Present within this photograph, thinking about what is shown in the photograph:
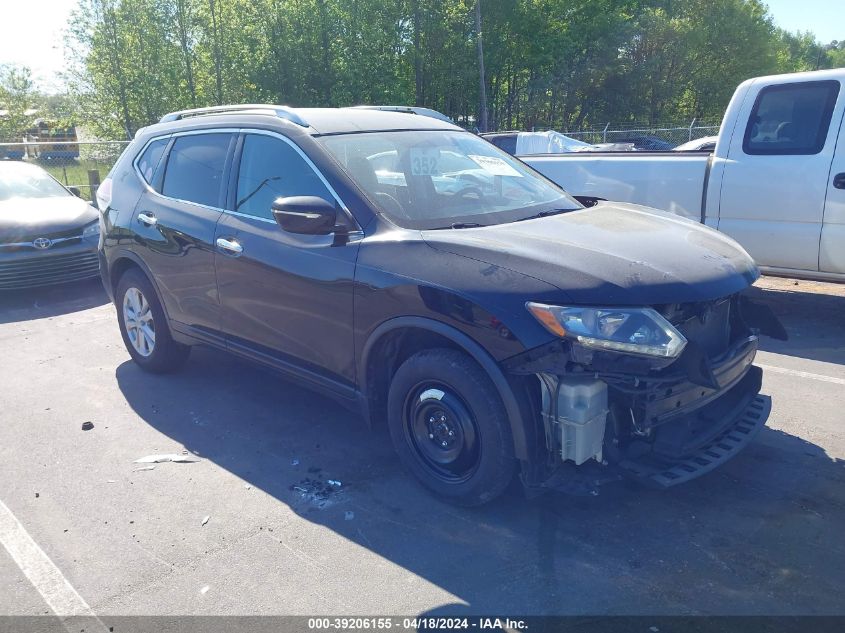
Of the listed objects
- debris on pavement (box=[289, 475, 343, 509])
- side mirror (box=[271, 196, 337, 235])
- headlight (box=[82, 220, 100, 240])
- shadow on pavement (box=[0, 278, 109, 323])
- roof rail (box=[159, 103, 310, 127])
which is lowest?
debris on pavement (box=[289, 475, 343, 509])

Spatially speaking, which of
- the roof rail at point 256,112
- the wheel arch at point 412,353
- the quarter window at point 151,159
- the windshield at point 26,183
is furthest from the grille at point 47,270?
the wheel arch at point 412,353

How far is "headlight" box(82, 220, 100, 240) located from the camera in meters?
8.96

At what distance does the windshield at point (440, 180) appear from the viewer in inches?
152

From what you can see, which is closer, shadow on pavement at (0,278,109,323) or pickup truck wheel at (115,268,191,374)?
pickup truck wheel at (115,268,191,374)

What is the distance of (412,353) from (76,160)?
16.2m

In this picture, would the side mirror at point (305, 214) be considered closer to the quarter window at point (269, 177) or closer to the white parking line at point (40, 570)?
the quarter window at point (269, 177)

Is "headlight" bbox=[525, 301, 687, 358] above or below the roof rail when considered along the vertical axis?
below

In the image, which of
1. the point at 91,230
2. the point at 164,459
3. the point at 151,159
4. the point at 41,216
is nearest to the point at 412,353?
the point at 164,459

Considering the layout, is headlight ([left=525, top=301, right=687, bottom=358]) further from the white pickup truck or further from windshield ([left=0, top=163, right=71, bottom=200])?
windshield ([left=0, top=163, right=71, bottom=200])

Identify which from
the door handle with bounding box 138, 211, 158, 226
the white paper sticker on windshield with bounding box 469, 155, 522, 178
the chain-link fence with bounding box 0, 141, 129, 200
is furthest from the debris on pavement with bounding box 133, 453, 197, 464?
the chain-link fence with bounding box 0, 141, 129, 200

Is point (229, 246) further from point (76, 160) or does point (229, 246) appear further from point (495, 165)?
point (76, 160)

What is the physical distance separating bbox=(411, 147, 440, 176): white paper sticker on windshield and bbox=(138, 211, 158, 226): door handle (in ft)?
6.80

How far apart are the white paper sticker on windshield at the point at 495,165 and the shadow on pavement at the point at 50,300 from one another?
5.74 meters

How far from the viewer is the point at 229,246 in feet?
14.4
